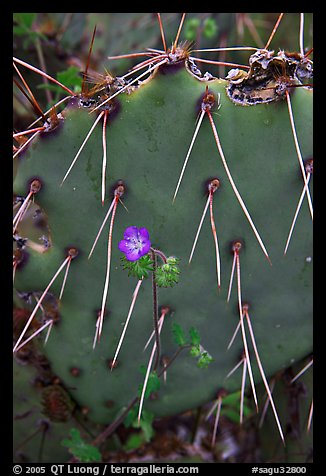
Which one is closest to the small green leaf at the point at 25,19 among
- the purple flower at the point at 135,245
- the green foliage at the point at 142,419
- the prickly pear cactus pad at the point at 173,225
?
the prickly pear cactus pad at the point at 173,225

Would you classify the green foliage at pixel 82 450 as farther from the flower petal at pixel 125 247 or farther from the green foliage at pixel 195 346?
the flower petal at pixel 125 247

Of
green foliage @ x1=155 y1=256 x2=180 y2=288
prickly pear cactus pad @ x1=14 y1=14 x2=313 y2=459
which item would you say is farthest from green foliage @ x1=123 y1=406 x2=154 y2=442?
green foliage @ x1=155 y1=256 x2=180 y2=288

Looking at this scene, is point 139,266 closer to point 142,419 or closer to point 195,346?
point 195,346

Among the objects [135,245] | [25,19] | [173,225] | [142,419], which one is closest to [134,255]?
[135,245]

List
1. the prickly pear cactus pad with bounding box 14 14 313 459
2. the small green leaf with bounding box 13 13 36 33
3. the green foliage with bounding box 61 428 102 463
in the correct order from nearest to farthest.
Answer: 1. the prickly pear cactus pad with bounding box 14 14 313 459
2. the green foliage with bounding box 61 428 102 463
3. the small green leaf with bounding box 13 13 36 33

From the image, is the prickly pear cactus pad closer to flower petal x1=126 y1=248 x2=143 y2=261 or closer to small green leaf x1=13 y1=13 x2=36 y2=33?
flower petal x1=126 y1=248 x2=143 y2=261
